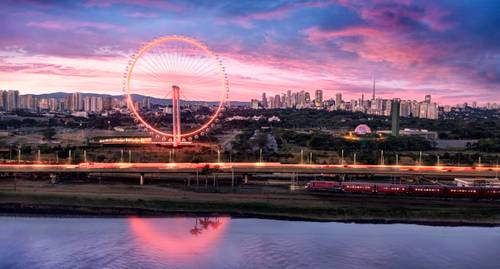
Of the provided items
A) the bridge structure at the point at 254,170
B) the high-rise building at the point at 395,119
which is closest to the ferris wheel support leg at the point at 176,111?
the bridge structure at the point at 254,170

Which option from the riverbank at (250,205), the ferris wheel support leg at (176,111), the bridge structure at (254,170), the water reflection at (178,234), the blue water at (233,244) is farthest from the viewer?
the ferris wheel support leg at (176,111)

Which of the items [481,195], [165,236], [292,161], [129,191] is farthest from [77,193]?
[481,195]

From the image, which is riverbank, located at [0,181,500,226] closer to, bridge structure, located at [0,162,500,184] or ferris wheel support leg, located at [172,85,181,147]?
bridge structure, located at [0,162,500,184]

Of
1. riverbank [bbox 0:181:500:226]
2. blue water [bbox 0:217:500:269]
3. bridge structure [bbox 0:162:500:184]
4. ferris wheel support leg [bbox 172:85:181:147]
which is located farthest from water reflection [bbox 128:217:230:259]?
ferris wheel support leg [bbox 172:85:181:147]

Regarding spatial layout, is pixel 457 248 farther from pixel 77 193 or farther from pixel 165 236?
pixel 77 193

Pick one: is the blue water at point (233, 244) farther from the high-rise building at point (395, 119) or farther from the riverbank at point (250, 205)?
the high-rise building at point (395, 119)
